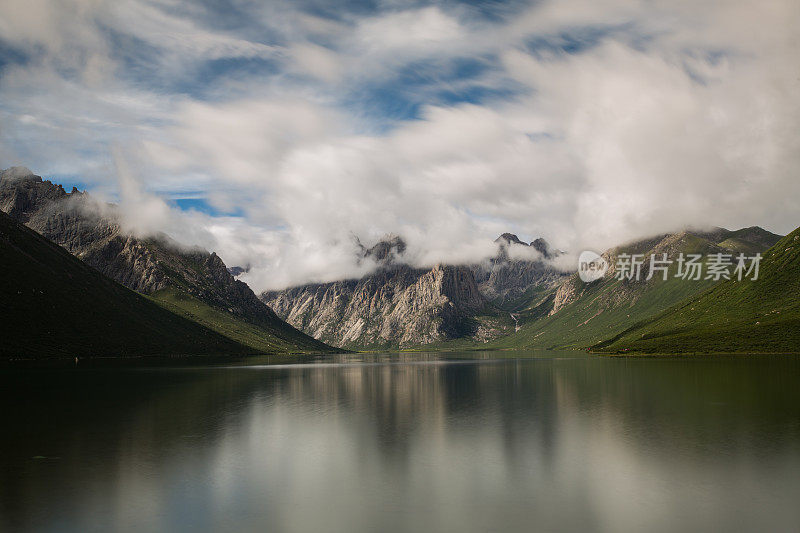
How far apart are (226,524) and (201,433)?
36.3 metres

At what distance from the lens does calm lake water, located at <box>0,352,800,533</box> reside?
35281 millimetres

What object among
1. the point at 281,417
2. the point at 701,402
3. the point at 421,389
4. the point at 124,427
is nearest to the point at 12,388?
the point at 124,427

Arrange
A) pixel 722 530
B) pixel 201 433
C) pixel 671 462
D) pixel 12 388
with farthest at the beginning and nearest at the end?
1. pixel 12 388
2. pixel 201 433
3. pixel 671 462
4. pixel 722 530

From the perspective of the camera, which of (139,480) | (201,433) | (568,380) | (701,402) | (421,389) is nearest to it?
(139,480)

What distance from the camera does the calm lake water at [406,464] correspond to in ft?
116

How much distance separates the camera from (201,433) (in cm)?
6738

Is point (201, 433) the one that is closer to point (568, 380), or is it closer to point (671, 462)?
point (671, 462)

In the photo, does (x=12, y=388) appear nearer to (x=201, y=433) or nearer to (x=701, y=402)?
(x=201, y=433)

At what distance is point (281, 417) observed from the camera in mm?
82312

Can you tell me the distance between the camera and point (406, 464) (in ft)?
166

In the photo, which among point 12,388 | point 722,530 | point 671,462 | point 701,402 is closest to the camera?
point 722,530

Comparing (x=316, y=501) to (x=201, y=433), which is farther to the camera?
(x=201, y=433)

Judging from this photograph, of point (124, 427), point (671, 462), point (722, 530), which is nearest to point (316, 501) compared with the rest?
point (722, 530)

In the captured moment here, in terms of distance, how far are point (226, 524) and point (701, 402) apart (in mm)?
85125
